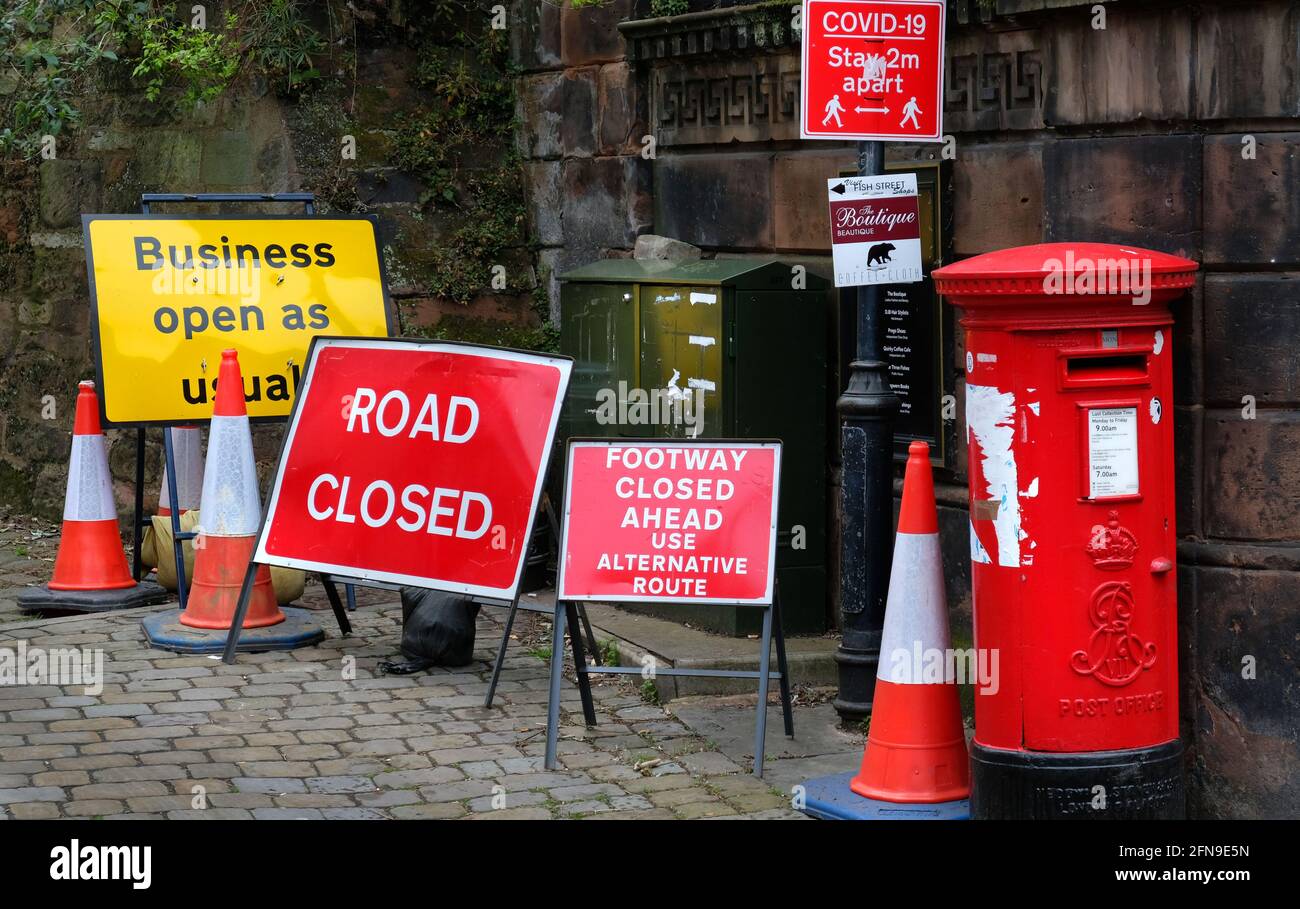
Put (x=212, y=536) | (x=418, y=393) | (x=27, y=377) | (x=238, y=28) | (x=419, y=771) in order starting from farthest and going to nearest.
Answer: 1. (x=27, y=377)
2. (x=238, y=28)
3. (x=212, y=536)
4. (x=418, y=393)
5. (x=419, y=771)

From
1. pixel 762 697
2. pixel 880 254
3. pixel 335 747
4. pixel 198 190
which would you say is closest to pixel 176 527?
pixel 335 747

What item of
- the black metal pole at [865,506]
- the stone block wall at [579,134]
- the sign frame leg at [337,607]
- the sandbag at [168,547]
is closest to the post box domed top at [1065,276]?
the black metal pole at [865,506]

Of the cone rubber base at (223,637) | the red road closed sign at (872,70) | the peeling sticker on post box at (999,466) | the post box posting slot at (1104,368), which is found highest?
the red road closed sign at (872,70)

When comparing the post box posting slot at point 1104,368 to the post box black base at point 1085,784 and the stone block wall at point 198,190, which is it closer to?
the post box black base at point 1085,784

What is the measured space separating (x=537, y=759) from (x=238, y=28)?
17.6ft

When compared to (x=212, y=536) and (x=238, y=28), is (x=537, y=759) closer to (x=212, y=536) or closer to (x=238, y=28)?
(x=212, y=536)

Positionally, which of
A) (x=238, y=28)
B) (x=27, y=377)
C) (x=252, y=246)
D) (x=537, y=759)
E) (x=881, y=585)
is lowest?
(x=537, y=759)

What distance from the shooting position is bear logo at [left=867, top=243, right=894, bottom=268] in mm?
6359

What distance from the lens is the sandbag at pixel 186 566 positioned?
8.56 metres

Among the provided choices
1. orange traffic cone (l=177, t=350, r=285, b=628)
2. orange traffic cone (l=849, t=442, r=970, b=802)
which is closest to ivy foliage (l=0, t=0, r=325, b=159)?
orange traffic cone (l=177, t=350, r=285, b=628)

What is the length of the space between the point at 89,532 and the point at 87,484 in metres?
0.24

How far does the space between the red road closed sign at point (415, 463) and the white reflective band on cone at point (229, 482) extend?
0.47 m

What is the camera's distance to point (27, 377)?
36.0 ft
